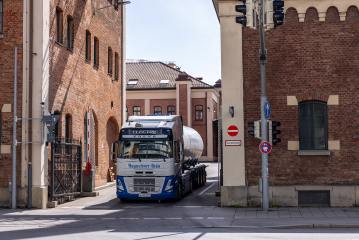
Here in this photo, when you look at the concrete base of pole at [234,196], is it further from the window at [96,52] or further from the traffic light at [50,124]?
the window at [96,52]

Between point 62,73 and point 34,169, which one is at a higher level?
point 62,73

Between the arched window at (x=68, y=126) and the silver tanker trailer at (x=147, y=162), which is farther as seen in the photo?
the arched window at (x=68, y=126)

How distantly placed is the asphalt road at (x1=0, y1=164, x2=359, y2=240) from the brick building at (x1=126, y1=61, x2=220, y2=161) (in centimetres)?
A: 4843

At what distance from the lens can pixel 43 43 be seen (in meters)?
22.7

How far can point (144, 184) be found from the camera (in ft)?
77.8

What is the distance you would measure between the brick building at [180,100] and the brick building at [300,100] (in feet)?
163

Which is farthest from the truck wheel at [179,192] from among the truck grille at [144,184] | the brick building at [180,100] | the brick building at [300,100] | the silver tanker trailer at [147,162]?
the brick building at [180,100]

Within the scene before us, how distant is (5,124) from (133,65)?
185 feet

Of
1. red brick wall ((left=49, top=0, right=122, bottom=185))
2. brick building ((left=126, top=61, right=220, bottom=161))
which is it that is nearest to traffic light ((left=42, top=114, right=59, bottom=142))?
red brick wall ((left=49, top=0, right=122, bottom=185))

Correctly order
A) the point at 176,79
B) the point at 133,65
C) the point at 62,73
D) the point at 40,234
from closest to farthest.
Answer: the point at 40,234 < the point at 62,73 < the point at 176,79 < the point at 133,65

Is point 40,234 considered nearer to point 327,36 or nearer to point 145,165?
point 145,165

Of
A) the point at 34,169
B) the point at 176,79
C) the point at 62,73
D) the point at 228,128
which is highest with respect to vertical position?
the point at 176,79

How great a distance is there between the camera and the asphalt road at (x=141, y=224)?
47.6ft

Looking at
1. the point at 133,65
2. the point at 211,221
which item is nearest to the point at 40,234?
the point at 211,221
